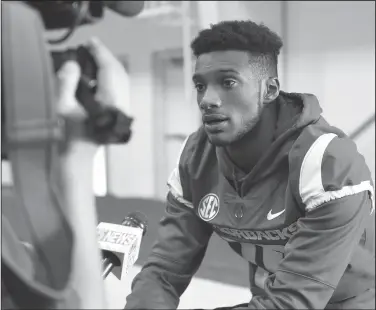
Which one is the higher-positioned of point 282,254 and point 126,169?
point 126,169

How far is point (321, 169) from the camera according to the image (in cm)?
51

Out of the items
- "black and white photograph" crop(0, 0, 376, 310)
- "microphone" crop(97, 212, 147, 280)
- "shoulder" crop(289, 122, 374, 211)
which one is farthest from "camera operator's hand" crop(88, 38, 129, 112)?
"shoulder" crop(289, 122, 374, 211)

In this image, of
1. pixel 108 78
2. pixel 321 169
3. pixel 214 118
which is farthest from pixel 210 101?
pixel 108 78

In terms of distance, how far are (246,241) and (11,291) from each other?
41cm

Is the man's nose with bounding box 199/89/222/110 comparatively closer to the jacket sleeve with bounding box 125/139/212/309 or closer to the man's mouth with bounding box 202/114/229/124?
the man's mouth with bounding box 202/114/229/124

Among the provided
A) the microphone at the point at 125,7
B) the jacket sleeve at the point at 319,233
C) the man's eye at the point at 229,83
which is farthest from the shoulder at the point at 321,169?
the microphone at the point at 125,7

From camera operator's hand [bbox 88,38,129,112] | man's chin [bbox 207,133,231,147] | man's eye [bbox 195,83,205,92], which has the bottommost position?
man's chin [bbox 207,133,231,147]

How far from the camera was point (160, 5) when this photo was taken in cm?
50

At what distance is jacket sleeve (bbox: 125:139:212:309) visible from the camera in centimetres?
59

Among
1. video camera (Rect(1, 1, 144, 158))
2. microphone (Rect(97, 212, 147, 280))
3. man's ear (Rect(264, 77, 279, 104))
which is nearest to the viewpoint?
video camera (Rect(1, 1, 144, 158))

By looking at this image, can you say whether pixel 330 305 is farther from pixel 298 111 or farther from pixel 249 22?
pixel 249 22

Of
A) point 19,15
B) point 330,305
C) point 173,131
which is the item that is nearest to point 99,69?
point 19,15

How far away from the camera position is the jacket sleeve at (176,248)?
0.59 m

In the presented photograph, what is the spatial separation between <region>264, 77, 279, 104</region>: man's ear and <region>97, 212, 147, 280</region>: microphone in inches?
7.6
